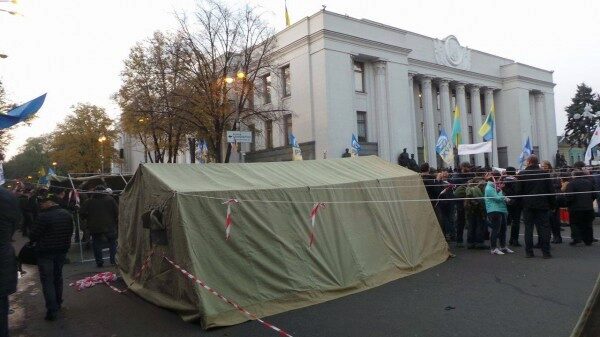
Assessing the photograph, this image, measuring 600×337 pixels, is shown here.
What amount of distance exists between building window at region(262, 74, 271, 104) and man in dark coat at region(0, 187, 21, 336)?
92.6 feet

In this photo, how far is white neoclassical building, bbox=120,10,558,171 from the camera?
29406mm

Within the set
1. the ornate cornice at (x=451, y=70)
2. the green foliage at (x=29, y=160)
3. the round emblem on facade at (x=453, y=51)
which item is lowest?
the green foliage at (x=29, y=160)

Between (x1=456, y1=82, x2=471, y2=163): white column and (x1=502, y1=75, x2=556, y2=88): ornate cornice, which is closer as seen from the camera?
(x1=456, y1=82, x2=471, y2=163): white column

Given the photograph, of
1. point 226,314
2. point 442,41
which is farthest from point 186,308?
point 442,41

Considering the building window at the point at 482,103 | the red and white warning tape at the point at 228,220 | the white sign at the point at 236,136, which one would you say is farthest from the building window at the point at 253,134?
the red and white warning tape at the point at 228,220

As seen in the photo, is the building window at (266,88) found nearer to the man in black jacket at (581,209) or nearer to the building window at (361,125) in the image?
the building window at (361,125)

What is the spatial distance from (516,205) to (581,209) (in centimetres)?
130

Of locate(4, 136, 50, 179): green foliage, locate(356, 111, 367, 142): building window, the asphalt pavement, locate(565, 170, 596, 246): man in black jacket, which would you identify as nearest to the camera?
the asphalt pavement

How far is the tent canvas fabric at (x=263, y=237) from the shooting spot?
573 cm

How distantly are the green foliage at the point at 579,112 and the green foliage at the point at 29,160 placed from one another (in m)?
77.8

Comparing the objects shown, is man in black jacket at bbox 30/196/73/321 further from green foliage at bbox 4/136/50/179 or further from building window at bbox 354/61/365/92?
green foliage at bbox 4/136/50/179

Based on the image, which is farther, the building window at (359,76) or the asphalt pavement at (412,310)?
the building window at (359,76)

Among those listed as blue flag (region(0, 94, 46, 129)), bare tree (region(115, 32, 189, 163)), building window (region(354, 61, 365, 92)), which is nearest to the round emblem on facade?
building window (region(354, 61, 365, 92))

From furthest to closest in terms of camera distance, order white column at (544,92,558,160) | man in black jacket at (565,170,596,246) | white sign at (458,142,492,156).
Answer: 1. white column at (544,92,558,160)
2. white sign at (458,142,492,156)
3. man in black jacket at (565,170,596,246)
